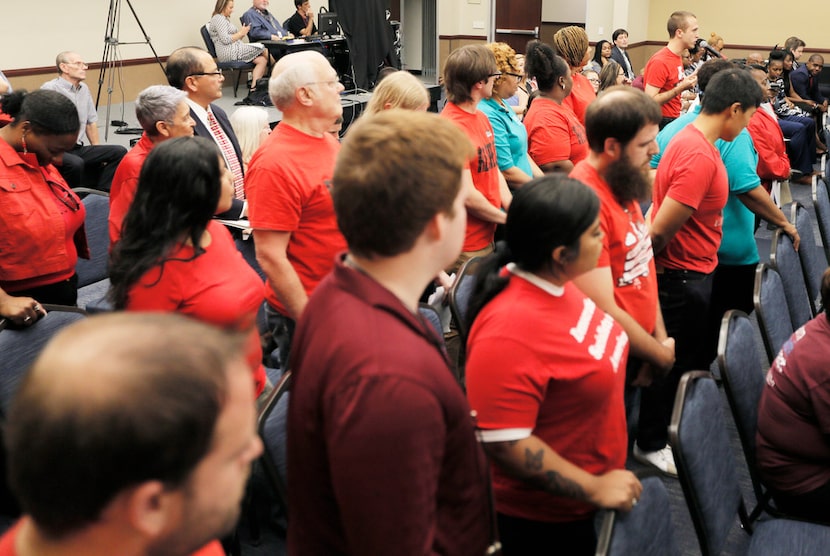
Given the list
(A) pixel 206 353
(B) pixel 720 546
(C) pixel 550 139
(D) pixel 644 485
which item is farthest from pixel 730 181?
(A) pixel 206 353

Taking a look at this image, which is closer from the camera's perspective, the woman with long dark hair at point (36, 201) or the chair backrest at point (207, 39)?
the woman with long dark hair at point (36, 201)

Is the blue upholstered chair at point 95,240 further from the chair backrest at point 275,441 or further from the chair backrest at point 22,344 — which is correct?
the chair backrest at point 275,441

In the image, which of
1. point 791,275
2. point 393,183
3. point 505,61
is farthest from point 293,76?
point 791,275

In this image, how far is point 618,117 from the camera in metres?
2.07

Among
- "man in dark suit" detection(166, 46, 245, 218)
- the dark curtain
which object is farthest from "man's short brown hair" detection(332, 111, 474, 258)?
the dark curtain

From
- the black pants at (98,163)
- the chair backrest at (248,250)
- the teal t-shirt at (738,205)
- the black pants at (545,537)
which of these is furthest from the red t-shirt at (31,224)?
the black pants at (98,163)

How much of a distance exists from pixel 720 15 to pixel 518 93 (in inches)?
345

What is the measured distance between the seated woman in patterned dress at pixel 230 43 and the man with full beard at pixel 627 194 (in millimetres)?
7831

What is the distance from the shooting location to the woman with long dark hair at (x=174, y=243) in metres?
1.77

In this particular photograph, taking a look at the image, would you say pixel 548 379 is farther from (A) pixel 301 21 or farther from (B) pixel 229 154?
(A) pixel 301 21

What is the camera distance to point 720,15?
1263 centimetres

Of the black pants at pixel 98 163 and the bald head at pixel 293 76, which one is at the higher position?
the bald head at pixel 293 76

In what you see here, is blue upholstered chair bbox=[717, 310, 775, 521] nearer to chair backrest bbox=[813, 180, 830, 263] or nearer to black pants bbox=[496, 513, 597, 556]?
black pants bbox=[496, 513, 597, 556]

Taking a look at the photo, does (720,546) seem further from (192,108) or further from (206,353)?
(192,108)
